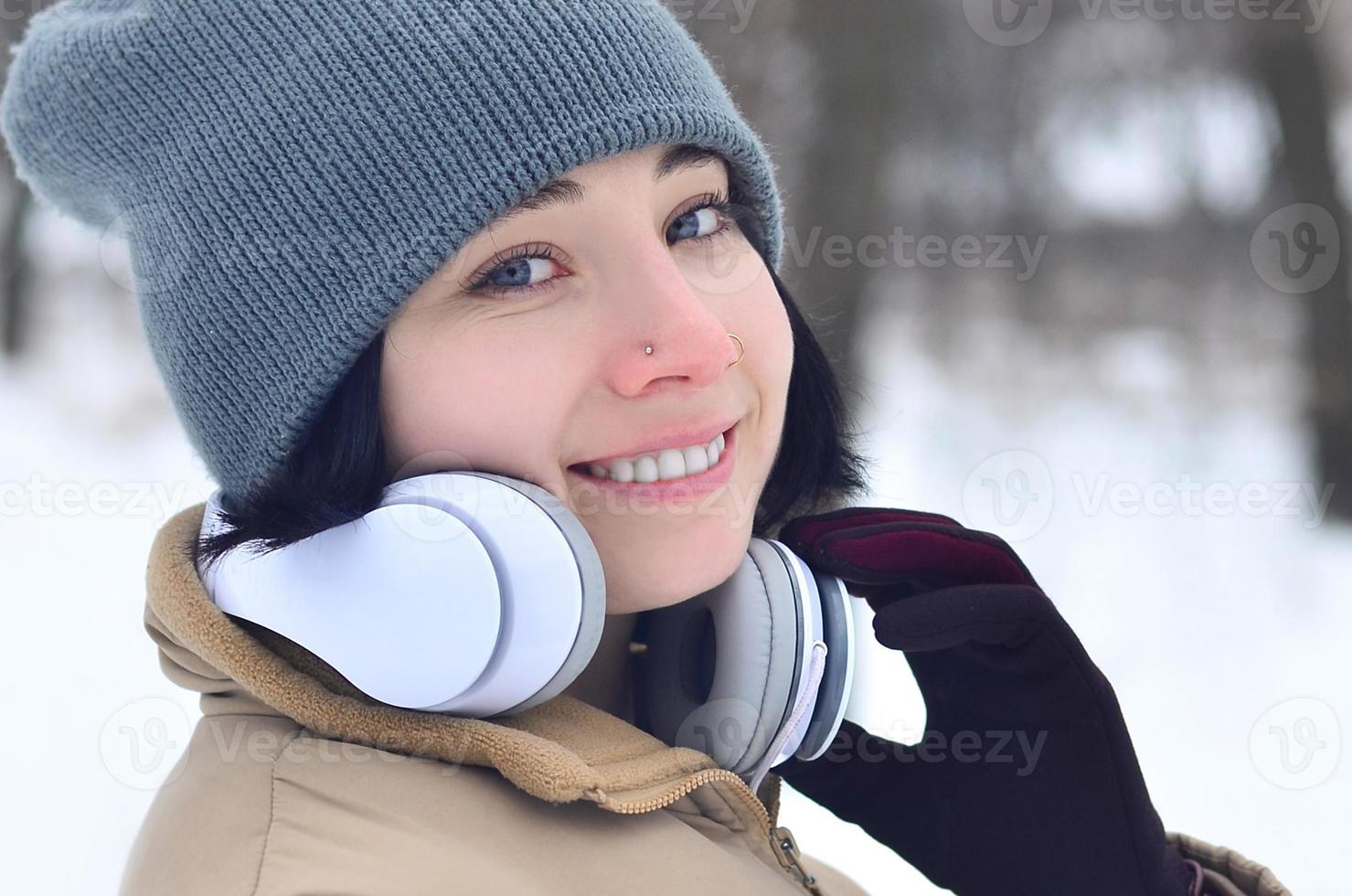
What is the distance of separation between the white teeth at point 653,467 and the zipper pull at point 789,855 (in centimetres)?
37

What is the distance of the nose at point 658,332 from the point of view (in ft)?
3.48

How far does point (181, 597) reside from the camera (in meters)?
1.03

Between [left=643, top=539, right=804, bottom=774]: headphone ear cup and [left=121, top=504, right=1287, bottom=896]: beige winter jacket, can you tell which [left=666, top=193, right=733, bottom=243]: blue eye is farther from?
[left=121, top=504, right=1287, bottom=896]: beige winter jacket

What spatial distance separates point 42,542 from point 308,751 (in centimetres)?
222

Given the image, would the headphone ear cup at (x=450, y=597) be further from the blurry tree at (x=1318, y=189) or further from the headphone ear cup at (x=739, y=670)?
the blurry tree at (x=1318, y=189)

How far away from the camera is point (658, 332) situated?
107 centimetres

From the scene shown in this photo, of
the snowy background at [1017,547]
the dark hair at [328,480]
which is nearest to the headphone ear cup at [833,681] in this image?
the dark hair at [328,480]

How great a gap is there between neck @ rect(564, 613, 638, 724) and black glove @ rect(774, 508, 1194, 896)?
8.1 inches

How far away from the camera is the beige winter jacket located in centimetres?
86

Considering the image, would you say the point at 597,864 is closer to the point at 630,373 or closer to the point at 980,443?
the point at 630,373

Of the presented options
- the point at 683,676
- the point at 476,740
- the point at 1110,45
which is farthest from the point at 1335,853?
the point at 1110,45

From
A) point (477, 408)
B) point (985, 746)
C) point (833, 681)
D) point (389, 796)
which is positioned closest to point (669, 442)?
point (477, 408)

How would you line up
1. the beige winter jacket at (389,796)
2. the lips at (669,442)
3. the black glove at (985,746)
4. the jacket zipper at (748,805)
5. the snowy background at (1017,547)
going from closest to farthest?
the beige winter jacket at (389,796)
the jacket zipper at (748,805)
the lips at (669,442)
the black glove at (985,746)
the snowy background at (1017,547)

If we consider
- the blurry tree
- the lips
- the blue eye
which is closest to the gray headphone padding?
the lips
